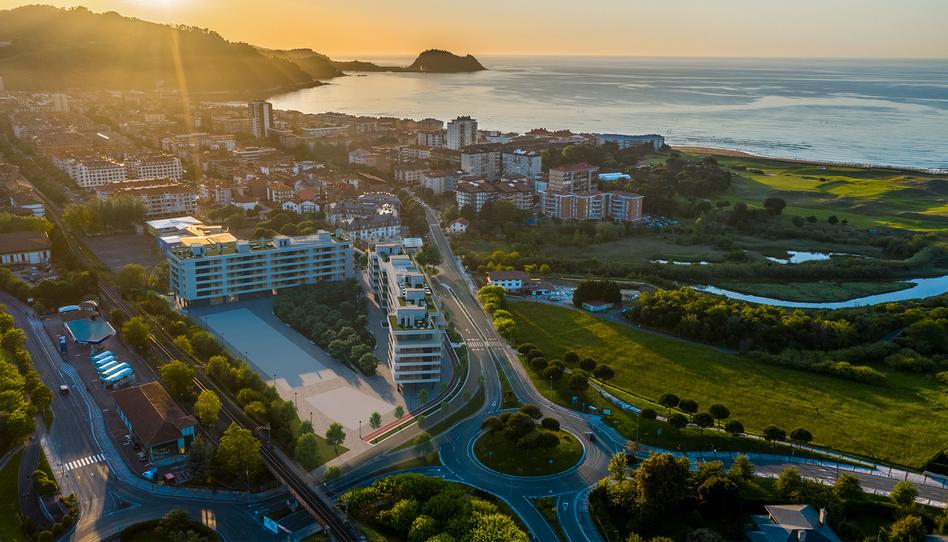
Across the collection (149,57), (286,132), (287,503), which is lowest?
(287,503)

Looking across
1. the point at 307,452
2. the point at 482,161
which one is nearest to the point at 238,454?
the point at 307,452

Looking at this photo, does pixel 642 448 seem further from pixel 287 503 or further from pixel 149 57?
pixel 149 57

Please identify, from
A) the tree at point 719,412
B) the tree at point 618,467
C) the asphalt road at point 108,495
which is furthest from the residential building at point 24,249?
the tree at point 719,412

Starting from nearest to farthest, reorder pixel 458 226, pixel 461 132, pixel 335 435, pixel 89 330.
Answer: pixel 335 435 → pixel 89 330 → pixel 458 226 → pixel 461 132

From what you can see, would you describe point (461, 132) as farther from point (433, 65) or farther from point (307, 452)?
point (433, 65)

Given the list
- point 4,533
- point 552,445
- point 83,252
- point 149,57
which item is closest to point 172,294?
point 83,252

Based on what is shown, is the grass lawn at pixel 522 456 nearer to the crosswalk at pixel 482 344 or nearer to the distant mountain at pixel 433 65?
the crosswalk at pixel 482 344
